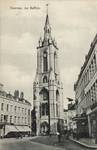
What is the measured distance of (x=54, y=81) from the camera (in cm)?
6775

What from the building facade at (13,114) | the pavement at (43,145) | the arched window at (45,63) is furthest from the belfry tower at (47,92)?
the pavement at (43,145)

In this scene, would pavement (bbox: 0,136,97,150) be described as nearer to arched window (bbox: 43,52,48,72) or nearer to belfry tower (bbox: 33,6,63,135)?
belfry tower (bbox: 33,6,63,135)

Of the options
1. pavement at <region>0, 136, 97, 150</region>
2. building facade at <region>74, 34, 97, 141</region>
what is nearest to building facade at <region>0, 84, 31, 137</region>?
building facade at <region>74, 34, 97, 141</region>

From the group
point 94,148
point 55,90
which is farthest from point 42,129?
point 94,148

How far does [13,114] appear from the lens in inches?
1880

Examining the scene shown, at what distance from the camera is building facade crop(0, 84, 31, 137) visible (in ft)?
135

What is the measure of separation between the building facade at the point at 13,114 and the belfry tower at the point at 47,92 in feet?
34.2

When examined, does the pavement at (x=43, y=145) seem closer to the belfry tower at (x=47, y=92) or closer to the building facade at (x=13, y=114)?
the building facade at (x=13, y=114)

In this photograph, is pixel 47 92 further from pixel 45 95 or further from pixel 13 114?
pixel 13 114

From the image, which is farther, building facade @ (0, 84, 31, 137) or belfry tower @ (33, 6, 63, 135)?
belfry tower @ (33, 6, 63, 135)

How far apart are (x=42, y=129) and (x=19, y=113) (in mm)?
16575

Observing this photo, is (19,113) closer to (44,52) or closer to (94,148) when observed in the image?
(44,52)

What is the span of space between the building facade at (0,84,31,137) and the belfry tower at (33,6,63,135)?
1044cm

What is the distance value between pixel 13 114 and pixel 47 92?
862 inches
